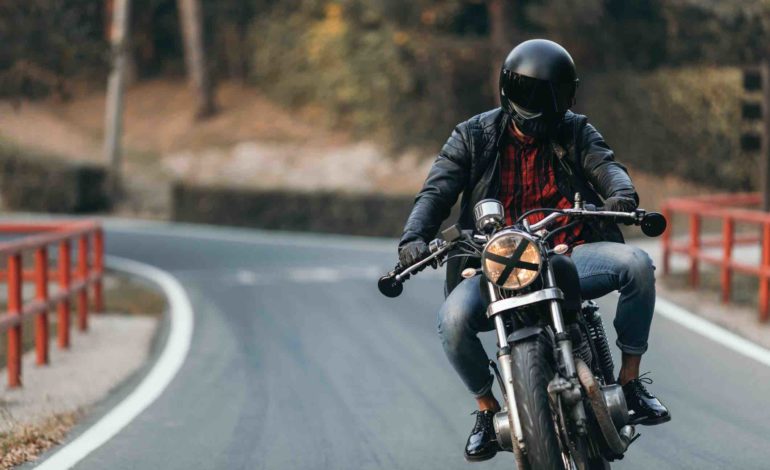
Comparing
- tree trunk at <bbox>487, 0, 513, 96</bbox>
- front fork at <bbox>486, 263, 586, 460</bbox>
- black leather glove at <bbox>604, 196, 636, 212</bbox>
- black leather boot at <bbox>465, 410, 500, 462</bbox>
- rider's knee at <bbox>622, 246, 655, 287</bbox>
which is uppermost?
tree trunk at <bbox>487, 0, 513, 96</bbox>

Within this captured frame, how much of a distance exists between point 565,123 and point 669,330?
23.2 ft

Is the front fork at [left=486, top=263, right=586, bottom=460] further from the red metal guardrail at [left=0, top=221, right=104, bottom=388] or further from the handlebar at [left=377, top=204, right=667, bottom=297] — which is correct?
the red metal guardrail at [left=0, top=221, right=104, bottom=388]

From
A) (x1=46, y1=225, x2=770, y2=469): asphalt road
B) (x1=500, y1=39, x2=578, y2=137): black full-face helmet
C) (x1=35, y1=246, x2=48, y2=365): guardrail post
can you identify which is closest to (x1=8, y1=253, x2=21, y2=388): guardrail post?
(x1=35, y1=246, x2=48, y2=365): guardrail post

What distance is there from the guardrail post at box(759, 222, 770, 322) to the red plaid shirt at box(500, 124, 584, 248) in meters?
7.00

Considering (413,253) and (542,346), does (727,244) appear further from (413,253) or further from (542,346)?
(542,346)

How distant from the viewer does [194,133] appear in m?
49.9

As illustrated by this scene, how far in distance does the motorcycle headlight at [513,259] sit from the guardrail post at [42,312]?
21.3ft

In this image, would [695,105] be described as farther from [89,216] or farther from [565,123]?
[565,123]

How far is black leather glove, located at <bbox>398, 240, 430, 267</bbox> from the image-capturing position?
18.6 ft

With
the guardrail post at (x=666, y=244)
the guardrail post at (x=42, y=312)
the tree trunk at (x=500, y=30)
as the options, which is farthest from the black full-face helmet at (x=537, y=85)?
the tree trunk at (x=500, y=30)

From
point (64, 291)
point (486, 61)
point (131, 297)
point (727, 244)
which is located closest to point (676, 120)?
point (486, 61)

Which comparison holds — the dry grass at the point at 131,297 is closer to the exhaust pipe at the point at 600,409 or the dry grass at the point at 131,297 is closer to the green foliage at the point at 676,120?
the exhaust pipe at the point at 600,409

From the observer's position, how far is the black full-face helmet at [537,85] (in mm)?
5742

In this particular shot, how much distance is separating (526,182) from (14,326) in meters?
5.17
